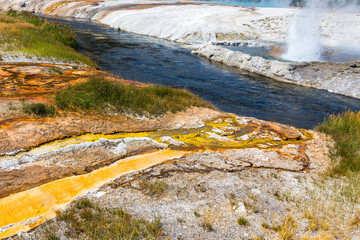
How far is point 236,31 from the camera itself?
42.0 metres

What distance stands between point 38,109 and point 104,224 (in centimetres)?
534

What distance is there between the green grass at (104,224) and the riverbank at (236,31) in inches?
820

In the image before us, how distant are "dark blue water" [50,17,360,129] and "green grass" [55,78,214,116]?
5758 millimetres

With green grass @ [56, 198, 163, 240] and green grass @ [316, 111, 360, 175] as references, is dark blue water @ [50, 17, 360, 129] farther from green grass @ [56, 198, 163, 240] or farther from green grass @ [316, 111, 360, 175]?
green grass @ [56, 198, 163, 240]

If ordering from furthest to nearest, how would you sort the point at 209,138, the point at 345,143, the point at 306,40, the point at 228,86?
the point at 306,40 < the point at 228,86 < the point at 209,138 < the point at 345,143

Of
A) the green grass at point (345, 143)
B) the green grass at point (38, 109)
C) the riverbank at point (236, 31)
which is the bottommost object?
the green grass at point (345, 143)

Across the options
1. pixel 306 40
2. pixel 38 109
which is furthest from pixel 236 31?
pixel 38 109

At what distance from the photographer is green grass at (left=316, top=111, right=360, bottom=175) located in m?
6.77

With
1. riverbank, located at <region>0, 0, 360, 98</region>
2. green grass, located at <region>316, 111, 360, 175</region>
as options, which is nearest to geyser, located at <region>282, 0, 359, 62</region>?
riverbank, located at <region>0, 0, 360, 98</region>

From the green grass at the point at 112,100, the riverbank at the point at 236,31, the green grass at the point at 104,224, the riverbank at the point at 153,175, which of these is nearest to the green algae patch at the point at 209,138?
the riverbank at the point at 153,175

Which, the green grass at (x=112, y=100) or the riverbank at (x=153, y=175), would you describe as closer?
the riverbank at (x=153, y=175)

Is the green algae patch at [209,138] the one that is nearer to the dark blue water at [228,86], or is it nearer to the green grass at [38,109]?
the green grass at [38,109]

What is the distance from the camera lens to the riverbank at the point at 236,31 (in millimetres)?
20875

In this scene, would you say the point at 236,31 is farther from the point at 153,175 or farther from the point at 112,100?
the point at 153,175
